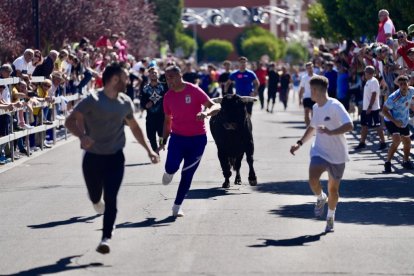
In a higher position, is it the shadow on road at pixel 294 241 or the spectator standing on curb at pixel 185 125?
the spectator standing on curb at pixel 185 125

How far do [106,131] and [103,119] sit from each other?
0.11m

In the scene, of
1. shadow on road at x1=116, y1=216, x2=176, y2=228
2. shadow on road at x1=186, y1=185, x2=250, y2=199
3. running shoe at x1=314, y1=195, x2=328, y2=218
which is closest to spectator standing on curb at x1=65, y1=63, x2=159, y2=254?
shadow on road at x1=116, y1=216, x2=176, y2=228

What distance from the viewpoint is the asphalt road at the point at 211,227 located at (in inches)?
431

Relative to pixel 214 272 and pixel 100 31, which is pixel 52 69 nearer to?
pixel 100 31

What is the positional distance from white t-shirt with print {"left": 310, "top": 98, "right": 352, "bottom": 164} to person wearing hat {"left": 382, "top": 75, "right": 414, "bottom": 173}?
7.74 meters

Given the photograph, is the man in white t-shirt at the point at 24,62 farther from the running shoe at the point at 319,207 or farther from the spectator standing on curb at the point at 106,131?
the spectator standing on curb at the point at 106,131

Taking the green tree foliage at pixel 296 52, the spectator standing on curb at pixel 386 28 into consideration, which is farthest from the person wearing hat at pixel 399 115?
the green tree foliage at pixel 296 52

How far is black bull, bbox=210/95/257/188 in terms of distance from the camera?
18.2 m

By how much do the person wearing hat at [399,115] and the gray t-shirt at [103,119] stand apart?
9961 mm

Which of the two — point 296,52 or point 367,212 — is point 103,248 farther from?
point 296,52

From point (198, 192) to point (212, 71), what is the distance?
114 ft

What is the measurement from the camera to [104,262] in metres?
11.1

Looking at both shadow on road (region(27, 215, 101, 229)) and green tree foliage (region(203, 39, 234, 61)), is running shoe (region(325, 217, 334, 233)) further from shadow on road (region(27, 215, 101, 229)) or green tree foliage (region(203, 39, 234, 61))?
green tree foliage (region(203, 39, 234, 61))

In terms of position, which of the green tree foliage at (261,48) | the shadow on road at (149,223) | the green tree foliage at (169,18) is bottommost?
the green tree foliage at (261,48)
